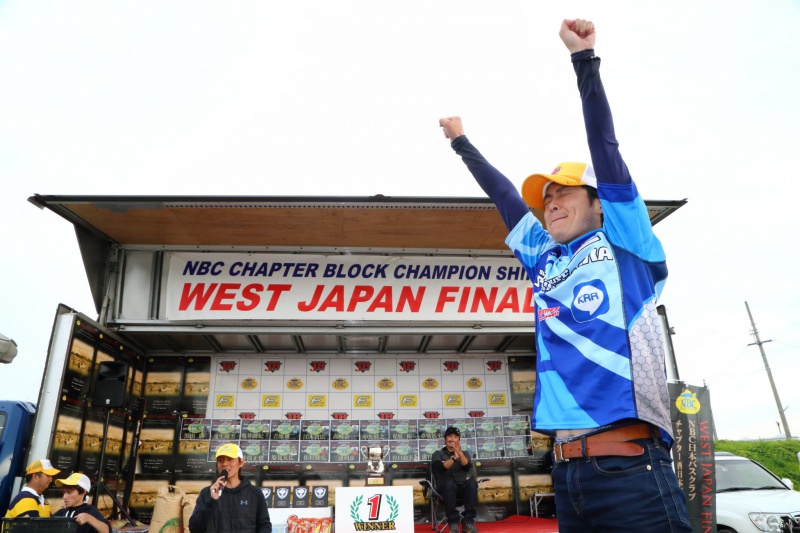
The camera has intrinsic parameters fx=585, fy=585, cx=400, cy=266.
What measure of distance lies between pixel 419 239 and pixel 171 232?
3161 mm

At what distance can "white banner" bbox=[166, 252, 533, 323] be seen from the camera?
7480 mm

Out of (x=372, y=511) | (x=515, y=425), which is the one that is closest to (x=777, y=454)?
(x=515, y=425)

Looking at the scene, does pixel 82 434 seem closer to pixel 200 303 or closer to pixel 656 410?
pixel 200 303

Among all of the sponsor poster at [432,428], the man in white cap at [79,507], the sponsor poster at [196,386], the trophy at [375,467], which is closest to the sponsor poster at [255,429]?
the sponsor poster at [196,386]

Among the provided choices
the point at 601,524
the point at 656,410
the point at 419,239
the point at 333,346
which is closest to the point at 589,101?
the point at 656,410

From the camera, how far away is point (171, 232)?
291 inches

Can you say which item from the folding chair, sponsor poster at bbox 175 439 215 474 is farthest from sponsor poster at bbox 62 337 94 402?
the folding chair

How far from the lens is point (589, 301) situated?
1776mm

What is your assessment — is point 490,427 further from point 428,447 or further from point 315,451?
point 315,451

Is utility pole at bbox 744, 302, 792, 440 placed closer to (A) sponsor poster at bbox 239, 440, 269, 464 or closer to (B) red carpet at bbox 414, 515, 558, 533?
Result: (B) red carpet at bbox 414, 515, 558, 533

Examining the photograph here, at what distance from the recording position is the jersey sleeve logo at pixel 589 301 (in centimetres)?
174

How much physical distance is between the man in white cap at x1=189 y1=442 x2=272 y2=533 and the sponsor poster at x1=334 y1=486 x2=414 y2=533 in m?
1.54

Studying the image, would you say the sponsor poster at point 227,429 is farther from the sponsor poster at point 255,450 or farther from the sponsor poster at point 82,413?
the sponsor poster at point 82,413

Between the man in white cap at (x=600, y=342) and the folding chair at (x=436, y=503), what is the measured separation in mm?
6402
